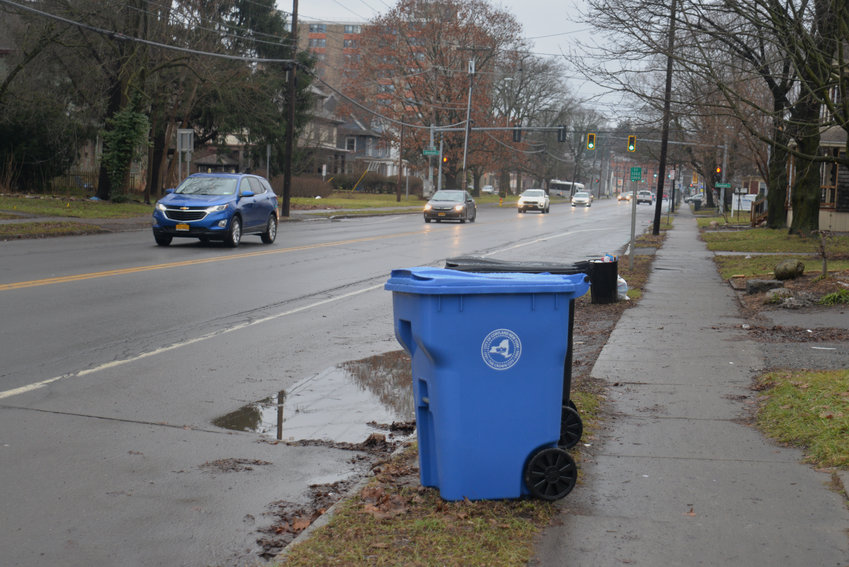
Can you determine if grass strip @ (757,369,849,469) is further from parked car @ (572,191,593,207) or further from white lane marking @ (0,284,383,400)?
parked car @ (572,191,593,207)

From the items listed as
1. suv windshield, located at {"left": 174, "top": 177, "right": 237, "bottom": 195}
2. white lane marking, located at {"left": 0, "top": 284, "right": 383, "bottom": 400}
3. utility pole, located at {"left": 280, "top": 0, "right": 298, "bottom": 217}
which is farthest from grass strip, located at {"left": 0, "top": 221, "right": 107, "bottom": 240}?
white lane marking, located at {"left": 0, "top": 284, "right": 383, "bottom": 400}

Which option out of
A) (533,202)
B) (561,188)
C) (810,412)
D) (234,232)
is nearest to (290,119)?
(234,232)

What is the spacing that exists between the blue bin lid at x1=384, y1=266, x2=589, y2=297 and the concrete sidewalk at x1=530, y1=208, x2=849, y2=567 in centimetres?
114

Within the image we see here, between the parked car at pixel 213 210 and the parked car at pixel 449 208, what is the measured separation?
16.9m

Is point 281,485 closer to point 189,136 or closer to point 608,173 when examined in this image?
point 189,136

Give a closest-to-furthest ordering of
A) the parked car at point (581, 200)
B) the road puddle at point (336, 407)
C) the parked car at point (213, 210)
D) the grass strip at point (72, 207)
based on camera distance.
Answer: the road puddle at point (336, 407) < the parked car at point (213, 210) < the grass strip at point (72, 207) < the parked car at point (581, 200)

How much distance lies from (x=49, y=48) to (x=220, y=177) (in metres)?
17.1

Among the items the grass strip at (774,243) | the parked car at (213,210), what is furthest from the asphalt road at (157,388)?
the grass strip at (774,243)

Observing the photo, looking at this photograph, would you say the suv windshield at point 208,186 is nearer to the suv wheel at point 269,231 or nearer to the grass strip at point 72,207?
the suv wheel at point 269,231

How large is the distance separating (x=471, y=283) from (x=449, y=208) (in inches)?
1385

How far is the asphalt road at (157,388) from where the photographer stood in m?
4.63

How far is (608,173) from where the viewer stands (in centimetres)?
19775

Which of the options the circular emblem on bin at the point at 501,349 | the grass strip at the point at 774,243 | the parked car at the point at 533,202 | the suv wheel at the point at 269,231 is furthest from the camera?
the parked car at the point at 533,202

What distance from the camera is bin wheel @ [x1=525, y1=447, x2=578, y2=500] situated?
4.80 m
